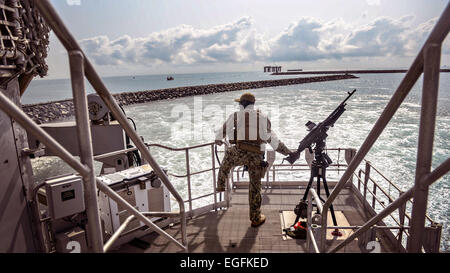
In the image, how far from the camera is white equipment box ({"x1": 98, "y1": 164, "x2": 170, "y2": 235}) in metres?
4.24

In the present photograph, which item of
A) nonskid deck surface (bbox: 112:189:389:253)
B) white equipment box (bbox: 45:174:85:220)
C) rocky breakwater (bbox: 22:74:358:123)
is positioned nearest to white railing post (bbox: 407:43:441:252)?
white equipment box (bbox: 45:174:85:220)

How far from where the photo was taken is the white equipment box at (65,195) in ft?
4.74

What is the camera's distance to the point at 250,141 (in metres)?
4.43

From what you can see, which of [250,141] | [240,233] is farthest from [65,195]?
[240,233]

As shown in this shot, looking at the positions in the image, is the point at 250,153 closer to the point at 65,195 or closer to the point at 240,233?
the point at 240,233

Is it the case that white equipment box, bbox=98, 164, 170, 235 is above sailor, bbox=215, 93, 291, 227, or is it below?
below

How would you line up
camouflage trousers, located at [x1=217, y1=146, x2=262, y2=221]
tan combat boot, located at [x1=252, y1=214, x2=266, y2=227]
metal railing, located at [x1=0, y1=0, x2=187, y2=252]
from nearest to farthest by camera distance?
metal railing, located at [x1=0, y1=0, x2=187, y2=252], camouflage trousers, located at [x1=217, y1=146, x2=262, y2=221], tan combat boot, located at [x1=252, y1=214, x2=266, y2=227]

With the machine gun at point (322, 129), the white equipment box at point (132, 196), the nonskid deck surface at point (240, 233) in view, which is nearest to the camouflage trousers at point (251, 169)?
the nonskid deck surface at point (240, 233)

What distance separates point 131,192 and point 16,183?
1.90 metres

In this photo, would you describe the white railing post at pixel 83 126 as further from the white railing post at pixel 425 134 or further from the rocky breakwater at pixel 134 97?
the rocky breakwater at pixel 134 97

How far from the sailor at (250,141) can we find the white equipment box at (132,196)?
1.05 meters

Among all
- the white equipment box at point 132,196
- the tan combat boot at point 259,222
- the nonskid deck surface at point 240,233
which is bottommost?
the nonskid deck surface at point 240,233

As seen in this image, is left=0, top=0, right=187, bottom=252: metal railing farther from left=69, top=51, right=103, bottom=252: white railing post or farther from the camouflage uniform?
the camouflage uniform
